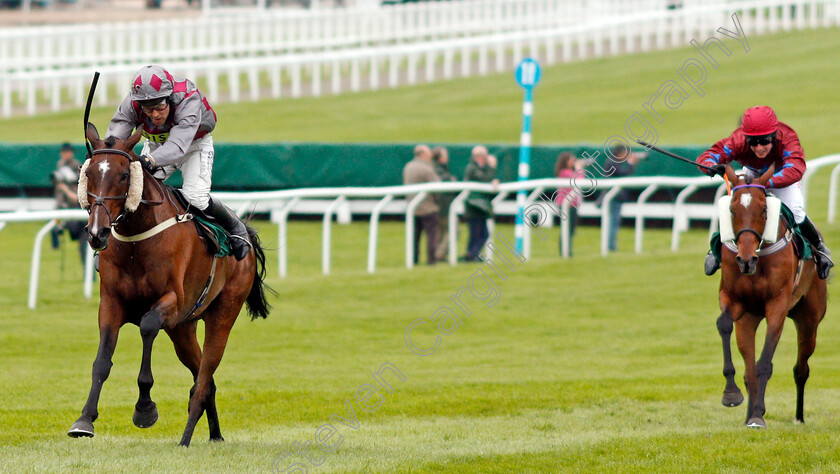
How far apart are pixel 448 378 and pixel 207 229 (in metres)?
3.64

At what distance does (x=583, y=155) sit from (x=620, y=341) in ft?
18.5

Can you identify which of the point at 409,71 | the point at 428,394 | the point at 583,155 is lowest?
the point at 428,394

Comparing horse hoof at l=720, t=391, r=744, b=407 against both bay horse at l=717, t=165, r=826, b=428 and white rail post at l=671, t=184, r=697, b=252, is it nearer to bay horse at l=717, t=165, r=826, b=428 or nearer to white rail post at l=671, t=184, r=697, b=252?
bay horse at l=717, t=165, r=826, b=428

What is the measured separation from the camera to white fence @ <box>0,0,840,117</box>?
26891 mm

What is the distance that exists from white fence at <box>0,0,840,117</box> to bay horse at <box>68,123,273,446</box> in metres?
18.1

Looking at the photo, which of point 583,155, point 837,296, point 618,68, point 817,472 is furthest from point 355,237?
point 618,68

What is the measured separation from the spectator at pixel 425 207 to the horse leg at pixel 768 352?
283 inches

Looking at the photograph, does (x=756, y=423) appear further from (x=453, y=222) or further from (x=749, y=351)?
(x=453, y=222)

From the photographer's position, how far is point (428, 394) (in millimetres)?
9391

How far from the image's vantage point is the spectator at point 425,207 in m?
14.7

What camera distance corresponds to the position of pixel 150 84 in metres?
6.55

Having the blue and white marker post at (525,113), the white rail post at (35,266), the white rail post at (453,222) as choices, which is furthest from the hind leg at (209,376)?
the blue and white marker post at (525,113)

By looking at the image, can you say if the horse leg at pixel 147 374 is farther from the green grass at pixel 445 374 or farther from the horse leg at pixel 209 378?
the horse leg at pixel 209 378

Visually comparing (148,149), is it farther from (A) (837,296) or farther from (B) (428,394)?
(A) (837,296)
